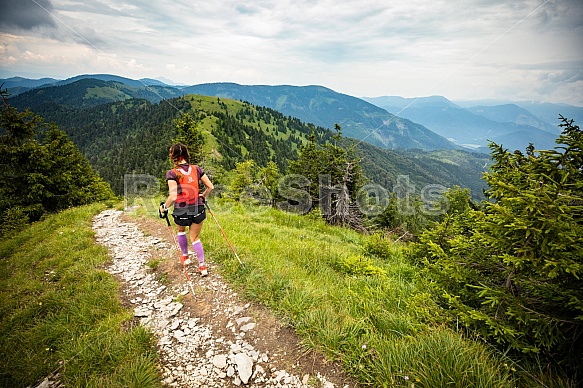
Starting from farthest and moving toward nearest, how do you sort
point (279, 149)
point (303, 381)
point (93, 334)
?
point (279, 149) < point (93, 334) < point (303, 381)

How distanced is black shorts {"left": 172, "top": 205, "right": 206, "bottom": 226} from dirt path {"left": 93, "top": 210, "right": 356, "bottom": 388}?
1332 millimetres

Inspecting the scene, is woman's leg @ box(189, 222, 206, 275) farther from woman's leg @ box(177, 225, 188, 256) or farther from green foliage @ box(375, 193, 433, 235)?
green foliage @ box(375, 193, 433, 235)

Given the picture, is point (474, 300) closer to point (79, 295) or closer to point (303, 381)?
point (303, 381)

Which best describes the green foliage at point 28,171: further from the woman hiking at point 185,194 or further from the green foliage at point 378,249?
the green foliage at point 378,249

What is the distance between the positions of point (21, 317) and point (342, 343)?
615cm

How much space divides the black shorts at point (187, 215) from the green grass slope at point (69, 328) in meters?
2.05

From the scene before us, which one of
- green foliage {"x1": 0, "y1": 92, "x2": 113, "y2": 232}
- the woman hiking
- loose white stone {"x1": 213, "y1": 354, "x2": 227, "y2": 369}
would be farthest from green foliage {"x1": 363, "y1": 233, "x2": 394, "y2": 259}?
green foliage {"x1": 0, "y1": 92, "x2": 113, "y2": 232}

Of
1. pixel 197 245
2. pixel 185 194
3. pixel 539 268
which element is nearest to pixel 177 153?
pixel 185 194

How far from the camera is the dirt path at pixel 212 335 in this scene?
3.51 meters

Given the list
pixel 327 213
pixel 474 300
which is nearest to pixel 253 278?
pixel 474 300

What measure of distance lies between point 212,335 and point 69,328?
259 cm

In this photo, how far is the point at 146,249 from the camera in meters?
8.05

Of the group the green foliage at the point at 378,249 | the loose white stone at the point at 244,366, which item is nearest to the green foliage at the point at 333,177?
the green foliage at the point at 378,249

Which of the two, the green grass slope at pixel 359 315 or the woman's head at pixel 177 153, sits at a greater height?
the woman's head at pixel 177 153
